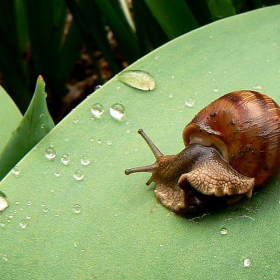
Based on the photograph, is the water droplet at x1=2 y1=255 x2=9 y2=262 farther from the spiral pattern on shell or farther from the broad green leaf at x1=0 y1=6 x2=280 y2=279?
the spiral pattern on shell

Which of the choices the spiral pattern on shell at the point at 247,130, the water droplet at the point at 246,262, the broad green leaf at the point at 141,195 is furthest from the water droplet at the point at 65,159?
the water droplet at the point at 246,262

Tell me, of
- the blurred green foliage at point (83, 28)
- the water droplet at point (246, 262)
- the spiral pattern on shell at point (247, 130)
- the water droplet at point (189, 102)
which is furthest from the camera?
the blurred green foliage at point (83, 28)

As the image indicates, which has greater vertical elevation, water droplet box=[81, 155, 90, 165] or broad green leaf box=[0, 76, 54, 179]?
broad green leaf box=[0, 76, 54, 179]

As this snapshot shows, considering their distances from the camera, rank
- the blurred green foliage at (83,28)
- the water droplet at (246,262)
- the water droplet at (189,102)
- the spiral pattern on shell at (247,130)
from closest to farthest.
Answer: the water droplet at (246,262)
the spiral pattern on shell at (247,130)
the water droplet at (189,102)
the blurred green foliage at (83,28)

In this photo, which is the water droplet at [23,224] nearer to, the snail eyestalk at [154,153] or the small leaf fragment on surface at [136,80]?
the snail eyestalk at [154,153]

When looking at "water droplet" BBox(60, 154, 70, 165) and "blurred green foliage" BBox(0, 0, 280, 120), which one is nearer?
"water droplet" BBox(60, 154, 70, 165)

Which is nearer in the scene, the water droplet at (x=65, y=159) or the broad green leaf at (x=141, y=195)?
the broad green leaf at (x=141, y=195)

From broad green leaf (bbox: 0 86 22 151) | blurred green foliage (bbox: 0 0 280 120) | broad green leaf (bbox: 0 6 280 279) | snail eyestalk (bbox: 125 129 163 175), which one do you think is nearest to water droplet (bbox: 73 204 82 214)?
broad green leaf (bbox: 0 6 280 279)

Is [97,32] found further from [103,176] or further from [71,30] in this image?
[103,176]
